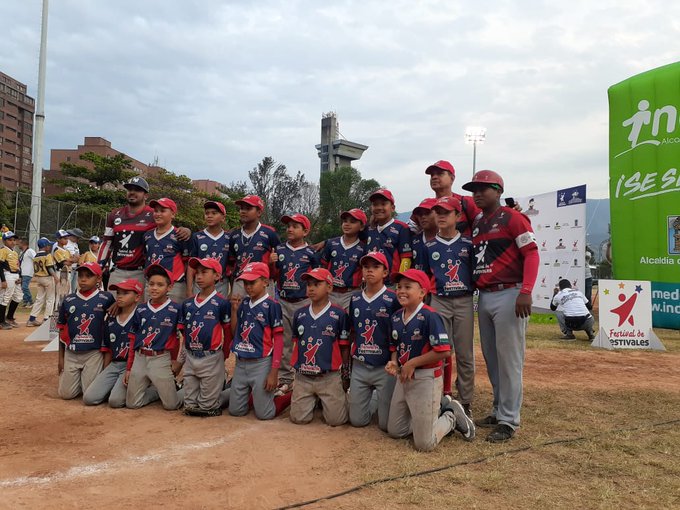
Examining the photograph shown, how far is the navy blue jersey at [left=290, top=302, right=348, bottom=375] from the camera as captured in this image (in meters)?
4.81

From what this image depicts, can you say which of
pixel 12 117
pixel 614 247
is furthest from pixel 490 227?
pixel 12 117

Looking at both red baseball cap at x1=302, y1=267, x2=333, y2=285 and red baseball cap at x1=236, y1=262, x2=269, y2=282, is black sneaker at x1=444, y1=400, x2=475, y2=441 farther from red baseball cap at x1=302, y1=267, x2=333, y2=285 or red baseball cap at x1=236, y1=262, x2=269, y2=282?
red baseball cap at x1=236, y1=262, x2=269, y2=282

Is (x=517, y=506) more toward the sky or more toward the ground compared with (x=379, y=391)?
more toward the ground

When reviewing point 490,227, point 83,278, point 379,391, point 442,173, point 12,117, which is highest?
Result: point 12,117

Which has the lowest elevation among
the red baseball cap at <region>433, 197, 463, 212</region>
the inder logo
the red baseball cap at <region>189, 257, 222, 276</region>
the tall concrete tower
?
the red baseball cap at <region>189, 257, 222, 276</region>

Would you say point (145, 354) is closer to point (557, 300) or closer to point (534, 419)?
point (534, 419)

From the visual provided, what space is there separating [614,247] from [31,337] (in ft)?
44.1

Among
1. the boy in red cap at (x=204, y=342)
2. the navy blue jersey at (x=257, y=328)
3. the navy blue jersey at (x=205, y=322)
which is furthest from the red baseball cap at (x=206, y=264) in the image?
the navy blue jersey at (x=257, y=328)

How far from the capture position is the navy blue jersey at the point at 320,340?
189 inches

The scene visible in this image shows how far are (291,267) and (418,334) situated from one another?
1972 millimetres

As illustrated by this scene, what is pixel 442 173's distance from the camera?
5273 mm

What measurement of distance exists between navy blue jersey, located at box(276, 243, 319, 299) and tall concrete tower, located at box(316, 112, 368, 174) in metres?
55.2

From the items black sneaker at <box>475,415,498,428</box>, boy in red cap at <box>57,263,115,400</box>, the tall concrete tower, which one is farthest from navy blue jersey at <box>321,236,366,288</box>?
the tall concrete tower

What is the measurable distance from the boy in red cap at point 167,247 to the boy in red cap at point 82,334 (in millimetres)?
639
